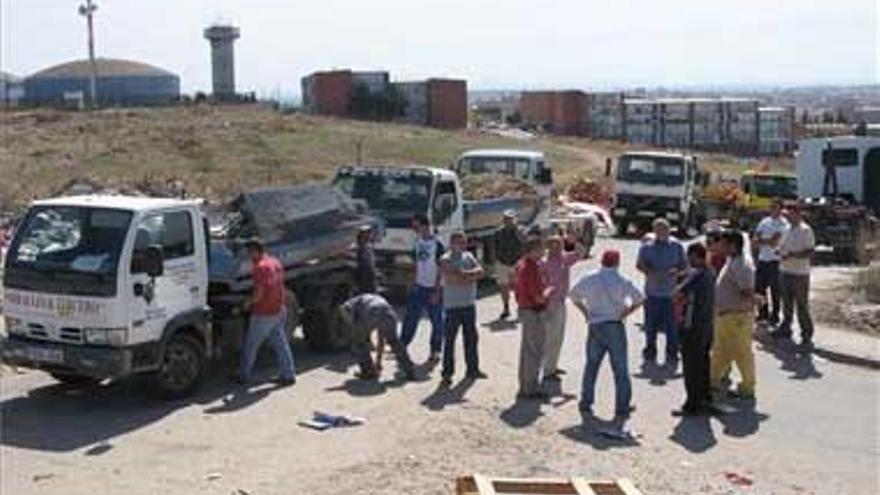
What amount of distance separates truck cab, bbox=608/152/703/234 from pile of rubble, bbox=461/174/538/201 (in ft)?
30.4

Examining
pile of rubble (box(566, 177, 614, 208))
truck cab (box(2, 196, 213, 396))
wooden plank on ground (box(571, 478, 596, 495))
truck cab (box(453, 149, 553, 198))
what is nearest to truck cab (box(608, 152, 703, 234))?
pile of rubble (box(566, 177, 614, 208))

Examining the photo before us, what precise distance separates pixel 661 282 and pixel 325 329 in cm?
425

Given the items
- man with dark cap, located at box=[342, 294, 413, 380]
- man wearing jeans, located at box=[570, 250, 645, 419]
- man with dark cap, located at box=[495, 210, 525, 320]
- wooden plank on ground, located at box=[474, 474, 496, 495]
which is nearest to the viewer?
wooden plank on ground, located at box=[474, 474, 496, 495]

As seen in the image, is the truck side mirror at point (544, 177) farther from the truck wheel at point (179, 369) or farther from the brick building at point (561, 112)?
the brick building at point (561, 112)

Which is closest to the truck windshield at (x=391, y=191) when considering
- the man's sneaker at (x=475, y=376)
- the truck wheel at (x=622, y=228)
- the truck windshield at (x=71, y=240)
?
the man's sneaker at (x=475, y=376)

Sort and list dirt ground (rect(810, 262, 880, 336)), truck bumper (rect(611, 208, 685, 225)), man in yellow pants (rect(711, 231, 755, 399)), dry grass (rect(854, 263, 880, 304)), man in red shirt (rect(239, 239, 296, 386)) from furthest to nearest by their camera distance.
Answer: truck bumper (rect(611, 208, 685, 225)) < dry grass (rect(854, 263, 880, 304)) < dirt ground (rect(810, 262, 880, 336)) < man in red shirt (rect(239, 239, 296, 386)) < man in yellow pants (rect(711, 231, 755, 399))

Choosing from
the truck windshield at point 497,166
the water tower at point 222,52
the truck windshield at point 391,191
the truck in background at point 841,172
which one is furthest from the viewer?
the water tower at point 222,52

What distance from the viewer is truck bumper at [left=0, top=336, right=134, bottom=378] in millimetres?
13508

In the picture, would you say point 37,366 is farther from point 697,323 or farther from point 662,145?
point 662,145

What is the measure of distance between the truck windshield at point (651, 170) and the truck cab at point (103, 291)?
2344 centimetres

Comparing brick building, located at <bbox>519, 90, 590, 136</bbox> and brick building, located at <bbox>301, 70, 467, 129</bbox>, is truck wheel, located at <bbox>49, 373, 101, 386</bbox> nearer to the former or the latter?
brick building, located at <bbox>301, 70, 467, 129</bbox>

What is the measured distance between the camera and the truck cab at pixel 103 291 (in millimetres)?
13555

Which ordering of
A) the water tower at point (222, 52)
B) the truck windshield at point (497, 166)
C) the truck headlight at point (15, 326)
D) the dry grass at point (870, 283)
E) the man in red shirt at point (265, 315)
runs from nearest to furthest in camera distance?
the truck headlight at point (15, 326) < the man in red shirt at point (265, 315) < the dry grass at point (870, 283) < the truck windshield at point (497, 166) < the water tower at point (222, 52)

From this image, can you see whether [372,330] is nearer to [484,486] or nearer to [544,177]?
[484,486]
